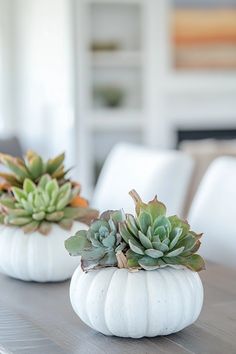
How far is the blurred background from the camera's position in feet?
19.3

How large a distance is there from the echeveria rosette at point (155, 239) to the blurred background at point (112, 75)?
431cm

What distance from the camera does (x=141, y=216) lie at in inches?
58.4

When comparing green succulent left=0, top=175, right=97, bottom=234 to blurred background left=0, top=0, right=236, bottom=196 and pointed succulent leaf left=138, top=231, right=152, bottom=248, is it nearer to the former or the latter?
pointed succulent leaf left=138, top=231, right=152, bottom=248

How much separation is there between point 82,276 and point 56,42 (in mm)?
4452

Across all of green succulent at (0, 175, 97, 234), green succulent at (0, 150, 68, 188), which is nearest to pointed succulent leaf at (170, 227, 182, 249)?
green succulent at (0, 175, 97, 234)

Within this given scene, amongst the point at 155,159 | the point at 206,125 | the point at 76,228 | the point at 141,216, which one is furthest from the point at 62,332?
the point at 206,125

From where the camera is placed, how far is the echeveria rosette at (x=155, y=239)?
1.48 m

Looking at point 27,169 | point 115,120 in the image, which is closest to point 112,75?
point 115,120

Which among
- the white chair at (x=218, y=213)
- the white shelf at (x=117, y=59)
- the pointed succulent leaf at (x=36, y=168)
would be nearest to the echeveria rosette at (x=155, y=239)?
the pointed succulent leaf at (x=36, y=168)

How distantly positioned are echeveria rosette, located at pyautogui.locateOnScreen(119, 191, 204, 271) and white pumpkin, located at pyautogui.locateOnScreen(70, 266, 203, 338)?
26mm

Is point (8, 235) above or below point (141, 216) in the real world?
below

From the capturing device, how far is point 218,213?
7.78 ft

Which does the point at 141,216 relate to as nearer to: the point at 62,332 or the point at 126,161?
the point at 62,332

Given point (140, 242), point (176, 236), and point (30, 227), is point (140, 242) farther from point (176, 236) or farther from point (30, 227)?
point (30, 227)
